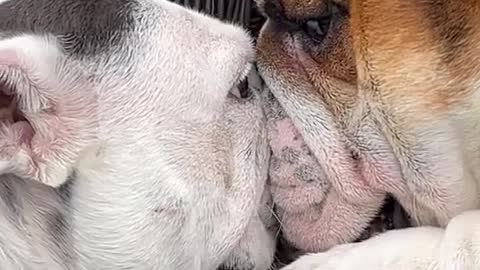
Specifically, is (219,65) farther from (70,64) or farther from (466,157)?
Answer: (466,157)

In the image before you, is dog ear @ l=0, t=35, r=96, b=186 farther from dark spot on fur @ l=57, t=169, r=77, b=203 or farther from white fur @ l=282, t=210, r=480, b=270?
white fur @ l=282, t=210, r=480, b=270

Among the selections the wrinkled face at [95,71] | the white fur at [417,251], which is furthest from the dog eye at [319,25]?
the white fur at [417,251]

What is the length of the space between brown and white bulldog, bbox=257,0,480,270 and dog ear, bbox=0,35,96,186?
1.20 ft

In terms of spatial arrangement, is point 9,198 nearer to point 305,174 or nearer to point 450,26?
point 305,174

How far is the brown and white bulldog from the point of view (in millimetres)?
1646

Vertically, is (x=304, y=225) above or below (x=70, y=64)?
below

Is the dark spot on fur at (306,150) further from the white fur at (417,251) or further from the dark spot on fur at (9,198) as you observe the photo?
the dark spot on fur at (9,198)

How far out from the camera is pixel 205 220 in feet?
5.39

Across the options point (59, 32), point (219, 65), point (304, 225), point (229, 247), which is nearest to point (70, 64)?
point (59, 32)

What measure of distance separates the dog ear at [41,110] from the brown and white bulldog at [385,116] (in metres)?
0.37

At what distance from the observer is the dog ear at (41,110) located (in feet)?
4.86

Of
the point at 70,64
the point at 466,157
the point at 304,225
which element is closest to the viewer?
the point at 70,64

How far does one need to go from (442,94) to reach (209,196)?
1.28 ft

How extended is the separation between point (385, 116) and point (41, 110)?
0.53 meters
